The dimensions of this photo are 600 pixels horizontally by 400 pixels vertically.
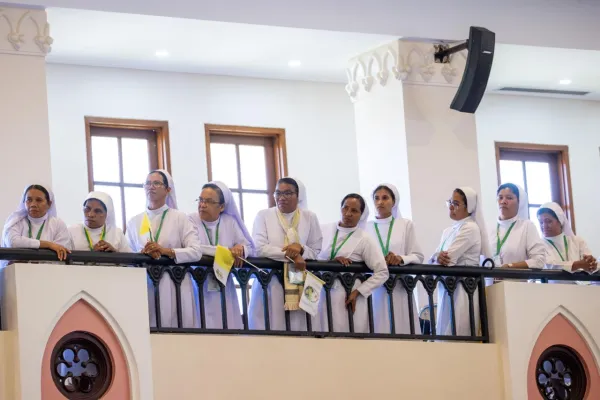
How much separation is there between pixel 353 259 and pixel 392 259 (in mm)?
274

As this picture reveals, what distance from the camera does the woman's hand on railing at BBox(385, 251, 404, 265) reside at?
31.7ft

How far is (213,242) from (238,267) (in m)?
0.37

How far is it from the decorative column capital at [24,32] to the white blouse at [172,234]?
200 cm

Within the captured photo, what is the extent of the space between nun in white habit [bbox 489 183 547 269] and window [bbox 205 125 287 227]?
117 inches

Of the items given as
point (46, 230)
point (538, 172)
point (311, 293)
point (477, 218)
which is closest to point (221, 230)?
point (311, 293)

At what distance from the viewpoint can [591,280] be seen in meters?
10.6

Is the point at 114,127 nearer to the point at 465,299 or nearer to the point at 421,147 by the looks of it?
the point at 421,147

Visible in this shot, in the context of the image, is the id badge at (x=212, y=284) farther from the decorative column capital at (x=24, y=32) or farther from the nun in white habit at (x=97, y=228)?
the decorative column capital at (x=24, y=32)

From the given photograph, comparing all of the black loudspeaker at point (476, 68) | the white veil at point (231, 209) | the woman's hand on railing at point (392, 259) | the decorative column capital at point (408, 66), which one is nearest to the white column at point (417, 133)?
the decorative column capital at point (408, 66)

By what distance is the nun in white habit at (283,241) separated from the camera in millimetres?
9273

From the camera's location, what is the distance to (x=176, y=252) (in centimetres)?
885

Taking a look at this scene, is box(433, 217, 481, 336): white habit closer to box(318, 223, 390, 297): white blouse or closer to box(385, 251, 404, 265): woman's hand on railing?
box(385, 251, 404, 265): woman's hand on railing

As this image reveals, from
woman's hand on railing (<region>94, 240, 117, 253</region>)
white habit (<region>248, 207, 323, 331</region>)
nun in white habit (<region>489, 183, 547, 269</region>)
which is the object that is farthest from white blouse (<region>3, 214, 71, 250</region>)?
nun in white habit (<region>489, 183, 547, 269</region>)

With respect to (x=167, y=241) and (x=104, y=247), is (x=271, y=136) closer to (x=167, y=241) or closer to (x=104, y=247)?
(x=167, y=241)
